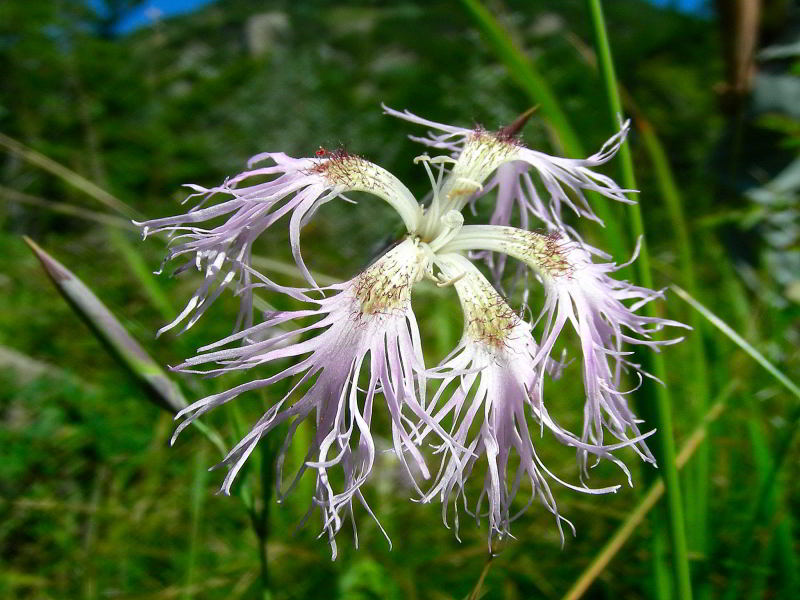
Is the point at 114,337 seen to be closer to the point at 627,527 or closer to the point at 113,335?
the point at 113,335

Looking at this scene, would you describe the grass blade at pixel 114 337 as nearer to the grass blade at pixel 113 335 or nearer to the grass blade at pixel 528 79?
the grass blade at pixel 113 335

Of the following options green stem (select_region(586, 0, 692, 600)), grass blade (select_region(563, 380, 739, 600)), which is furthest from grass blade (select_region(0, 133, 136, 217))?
grass blade (select_region(563, 380, 739, 600))

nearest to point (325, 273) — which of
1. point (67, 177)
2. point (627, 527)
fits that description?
point (67, 177)

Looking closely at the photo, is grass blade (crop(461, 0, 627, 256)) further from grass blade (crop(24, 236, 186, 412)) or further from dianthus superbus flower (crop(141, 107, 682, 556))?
grass blade (crop(24, 236, 186, 412))

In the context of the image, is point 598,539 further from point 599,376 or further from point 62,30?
point 62,30

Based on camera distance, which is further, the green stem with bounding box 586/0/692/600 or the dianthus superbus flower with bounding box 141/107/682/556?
the green stem with bounding box 586/0/692/600

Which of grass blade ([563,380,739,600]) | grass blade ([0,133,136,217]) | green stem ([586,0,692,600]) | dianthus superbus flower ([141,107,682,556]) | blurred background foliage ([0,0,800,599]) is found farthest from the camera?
blurred background foliage ([0,0,800,599])
